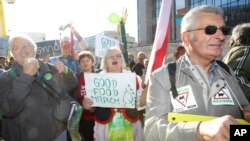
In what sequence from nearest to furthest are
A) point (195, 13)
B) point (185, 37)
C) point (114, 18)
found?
point (195, 13) < point (185, 37) < point (114, 18)

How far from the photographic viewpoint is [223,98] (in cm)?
207

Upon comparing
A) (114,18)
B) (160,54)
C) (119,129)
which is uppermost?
(114,18)

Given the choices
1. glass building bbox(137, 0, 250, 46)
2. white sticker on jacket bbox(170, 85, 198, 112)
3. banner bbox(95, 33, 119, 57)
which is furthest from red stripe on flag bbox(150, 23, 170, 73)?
glass building bbox(137, 0, 250, 46)

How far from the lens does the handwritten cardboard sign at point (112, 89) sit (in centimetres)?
443

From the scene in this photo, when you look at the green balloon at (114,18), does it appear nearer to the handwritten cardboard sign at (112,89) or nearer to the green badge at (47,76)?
the handwritten cardboard sign at (112,89)

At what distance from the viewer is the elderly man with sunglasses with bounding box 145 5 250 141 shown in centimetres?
196

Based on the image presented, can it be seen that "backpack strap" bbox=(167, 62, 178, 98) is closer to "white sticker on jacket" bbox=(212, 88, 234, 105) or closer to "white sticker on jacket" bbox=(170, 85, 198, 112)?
"white sticker on jacket" bbox=(170, 85, 198, 112)

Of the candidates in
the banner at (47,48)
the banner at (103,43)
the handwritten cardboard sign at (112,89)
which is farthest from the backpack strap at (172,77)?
the banner at (103,43)

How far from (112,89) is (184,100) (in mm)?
2583

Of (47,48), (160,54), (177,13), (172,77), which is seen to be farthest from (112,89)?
(177,13)

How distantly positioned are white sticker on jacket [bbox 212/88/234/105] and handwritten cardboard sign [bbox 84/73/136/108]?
2.35 meters

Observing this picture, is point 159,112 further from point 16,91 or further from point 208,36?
point 16,91

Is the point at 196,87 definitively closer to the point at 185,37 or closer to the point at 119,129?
the point at 185,37

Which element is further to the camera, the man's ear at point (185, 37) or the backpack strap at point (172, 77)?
the man's ear at point (185, 37)
